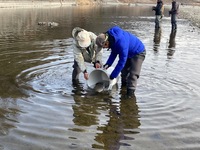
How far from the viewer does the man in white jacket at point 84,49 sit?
7625mm

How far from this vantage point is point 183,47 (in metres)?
15.7

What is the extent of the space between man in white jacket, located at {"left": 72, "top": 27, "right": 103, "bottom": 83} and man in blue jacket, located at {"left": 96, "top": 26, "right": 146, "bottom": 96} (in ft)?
1.40

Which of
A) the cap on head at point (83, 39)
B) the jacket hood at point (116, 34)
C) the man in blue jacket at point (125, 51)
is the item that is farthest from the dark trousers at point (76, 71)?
the jacket hood at point (116, 34)

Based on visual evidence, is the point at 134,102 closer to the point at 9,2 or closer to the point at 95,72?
the point at 95,72

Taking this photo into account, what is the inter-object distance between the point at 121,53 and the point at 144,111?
141cm

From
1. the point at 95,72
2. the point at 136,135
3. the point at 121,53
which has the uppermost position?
the point at 121,53

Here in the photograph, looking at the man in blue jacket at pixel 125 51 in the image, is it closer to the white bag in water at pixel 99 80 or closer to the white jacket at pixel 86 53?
the white bag in water at pixel 99 80

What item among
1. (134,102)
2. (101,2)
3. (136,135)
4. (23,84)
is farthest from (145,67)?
(101,2)

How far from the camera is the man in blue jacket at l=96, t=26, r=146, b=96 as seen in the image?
6926mm

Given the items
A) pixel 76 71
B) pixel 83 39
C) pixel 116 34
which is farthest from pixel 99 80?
pixel 116 34

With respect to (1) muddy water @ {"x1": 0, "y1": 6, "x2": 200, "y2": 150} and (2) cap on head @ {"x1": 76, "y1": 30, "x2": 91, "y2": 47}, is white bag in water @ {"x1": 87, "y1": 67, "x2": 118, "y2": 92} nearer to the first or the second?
(1) muddy water @ {"x1": 0, "y1": 6, "x2": 200, "y2": 150}

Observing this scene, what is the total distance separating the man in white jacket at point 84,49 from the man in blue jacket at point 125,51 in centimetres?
43

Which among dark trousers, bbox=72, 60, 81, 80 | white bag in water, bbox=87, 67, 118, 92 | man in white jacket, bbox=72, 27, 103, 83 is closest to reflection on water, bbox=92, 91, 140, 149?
white bag in water, bbox=87, 67, 118, 92

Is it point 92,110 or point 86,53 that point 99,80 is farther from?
point 92,110
